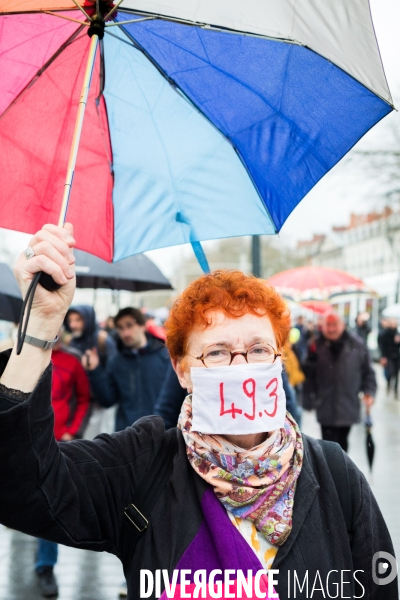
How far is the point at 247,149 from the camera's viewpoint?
2.76m

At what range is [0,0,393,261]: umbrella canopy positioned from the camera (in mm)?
2408

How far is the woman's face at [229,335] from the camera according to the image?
2188 mm

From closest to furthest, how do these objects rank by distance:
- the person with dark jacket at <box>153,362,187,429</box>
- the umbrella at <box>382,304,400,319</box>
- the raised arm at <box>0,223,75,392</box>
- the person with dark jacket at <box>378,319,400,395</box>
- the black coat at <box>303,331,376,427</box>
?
1. the raised arm at <box>0,223,75,392</box>
2. the person with dark jacket at <box>153,362,187,429</box>
3. the black coat at <box>303,331,376,427</box>
4. the person with dark jacket at <box>378,319,400,395</box>
5. the umbrella at <box>382,304,400,319</box>

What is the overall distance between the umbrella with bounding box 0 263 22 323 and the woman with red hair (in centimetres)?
260

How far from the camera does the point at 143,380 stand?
6.12 m

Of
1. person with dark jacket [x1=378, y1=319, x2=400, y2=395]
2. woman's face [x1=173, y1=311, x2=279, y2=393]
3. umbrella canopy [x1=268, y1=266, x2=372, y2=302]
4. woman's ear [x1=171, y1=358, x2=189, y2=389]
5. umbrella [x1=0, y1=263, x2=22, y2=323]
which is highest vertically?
umbrella canopy [x1=268, y1=266, x2=372, y2=302]

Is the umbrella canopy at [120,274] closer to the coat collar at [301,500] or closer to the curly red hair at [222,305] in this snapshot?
the curly red hair at [222,305]

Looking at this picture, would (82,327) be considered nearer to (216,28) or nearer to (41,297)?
(216,28)

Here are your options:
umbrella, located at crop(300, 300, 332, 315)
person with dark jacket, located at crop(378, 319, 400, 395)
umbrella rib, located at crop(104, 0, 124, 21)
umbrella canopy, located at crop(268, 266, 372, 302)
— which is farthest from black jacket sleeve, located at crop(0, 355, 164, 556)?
person with dark jacket, located at crop(378, 319, 400, 395)

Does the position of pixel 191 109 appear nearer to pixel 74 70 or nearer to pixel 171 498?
→ pixel 74 70

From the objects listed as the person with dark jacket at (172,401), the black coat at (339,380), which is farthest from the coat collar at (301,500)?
the black coat at (339,380)

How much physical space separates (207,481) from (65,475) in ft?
1.32

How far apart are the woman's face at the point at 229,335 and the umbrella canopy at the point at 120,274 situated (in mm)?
3587

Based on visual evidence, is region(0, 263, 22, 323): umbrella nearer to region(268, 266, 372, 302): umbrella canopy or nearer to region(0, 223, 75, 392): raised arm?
region(0, 223, 75, 392): raised arm
